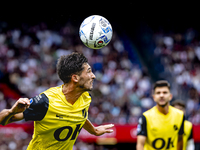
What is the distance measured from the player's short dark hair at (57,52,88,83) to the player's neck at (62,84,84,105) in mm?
103

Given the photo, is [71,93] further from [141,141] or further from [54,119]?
[141,141]

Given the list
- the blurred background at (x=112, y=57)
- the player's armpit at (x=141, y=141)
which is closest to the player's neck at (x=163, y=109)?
the player's armpit at (x=141, y=141)

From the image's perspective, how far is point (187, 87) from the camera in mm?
11430

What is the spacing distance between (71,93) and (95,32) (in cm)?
122

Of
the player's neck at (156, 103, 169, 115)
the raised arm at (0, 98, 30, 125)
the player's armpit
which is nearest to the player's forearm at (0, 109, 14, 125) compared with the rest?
the raised arm at (0, 98, 30, 125)

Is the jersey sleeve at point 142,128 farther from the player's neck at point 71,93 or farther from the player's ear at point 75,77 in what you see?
the player's ear at point 75,77

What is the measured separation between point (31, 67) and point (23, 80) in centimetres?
74

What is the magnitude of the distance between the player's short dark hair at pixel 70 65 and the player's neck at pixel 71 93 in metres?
0.10

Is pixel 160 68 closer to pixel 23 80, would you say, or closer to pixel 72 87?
pixel 23 80

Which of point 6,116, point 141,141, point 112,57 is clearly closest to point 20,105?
point 6,116

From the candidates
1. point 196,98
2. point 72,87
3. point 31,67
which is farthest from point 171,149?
point 31,67

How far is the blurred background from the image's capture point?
32.3 ft

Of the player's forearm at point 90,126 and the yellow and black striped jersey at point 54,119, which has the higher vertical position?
the yellow and black striped jersey at point 54,119

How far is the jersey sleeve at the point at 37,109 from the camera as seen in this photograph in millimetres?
3029
